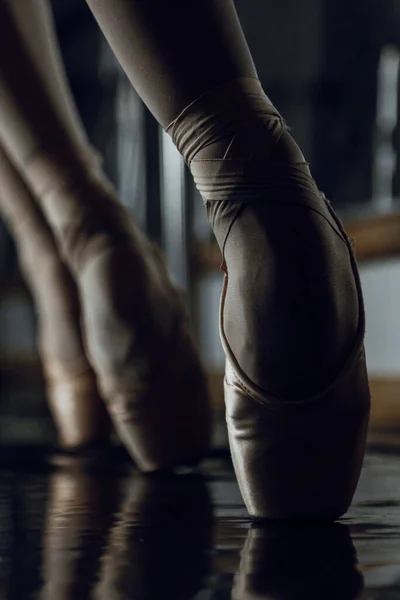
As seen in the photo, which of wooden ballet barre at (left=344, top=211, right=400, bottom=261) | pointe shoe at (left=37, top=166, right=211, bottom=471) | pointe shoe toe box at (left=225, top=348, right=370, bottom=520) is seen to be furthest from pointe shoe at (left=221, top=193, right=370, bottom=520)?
wooden ballet barre at (left=344, top=211, right=400, bottom=261)

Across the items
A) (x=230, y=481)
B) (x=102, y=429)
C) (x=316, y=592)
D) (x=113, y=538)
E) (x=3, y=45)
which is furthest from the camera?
(x=102, y=429)

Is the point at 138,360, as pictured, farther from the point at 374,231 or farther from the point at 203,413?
the point at 374,231

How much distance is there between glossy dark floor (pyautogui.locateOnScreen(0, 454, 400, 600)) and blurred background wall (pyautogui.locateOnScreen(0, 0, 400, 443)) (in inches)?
27.8

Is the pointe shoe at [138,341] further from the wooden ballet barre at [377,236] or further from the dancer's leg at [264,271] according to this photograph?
the wooden ballet barre at [377,236]

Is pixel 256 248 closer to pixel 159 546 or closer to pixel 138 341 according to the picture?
pixel 159 546

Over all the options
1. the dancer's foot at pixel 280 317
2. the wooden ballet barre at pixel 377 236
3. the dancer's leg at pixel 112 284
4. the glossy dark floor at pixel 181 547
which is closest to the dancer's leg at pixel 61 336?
the dancer's leg at pixel 112 284

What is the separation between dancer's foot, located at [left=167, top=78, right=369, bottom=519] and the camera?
2.05ft

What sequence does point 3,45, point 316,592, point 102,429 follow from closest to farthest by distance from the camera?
point 316,592
point 3,45
point 102,429

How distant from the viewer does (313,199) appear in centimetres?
65

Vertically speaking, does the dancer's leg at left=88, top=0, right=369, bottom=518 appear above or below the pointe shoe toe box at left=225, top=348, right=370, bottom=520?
above

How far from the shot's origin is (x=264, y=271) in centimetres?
63

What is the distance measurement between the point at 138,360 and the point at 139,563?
1.43ft

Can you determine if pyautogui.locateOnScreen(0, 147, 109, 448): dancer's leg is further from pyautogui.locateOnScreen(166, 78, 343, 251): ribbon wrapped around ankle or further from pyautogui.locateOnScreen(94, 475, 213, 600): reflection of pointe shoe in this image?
pyautogui.locateOnScreen(166, 78, 343, 251): ribbon wrapped around ankle

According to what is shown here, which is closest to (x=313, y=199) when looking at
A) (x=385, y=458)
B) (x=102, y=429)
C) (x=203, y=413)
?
(x=203, y=413)
